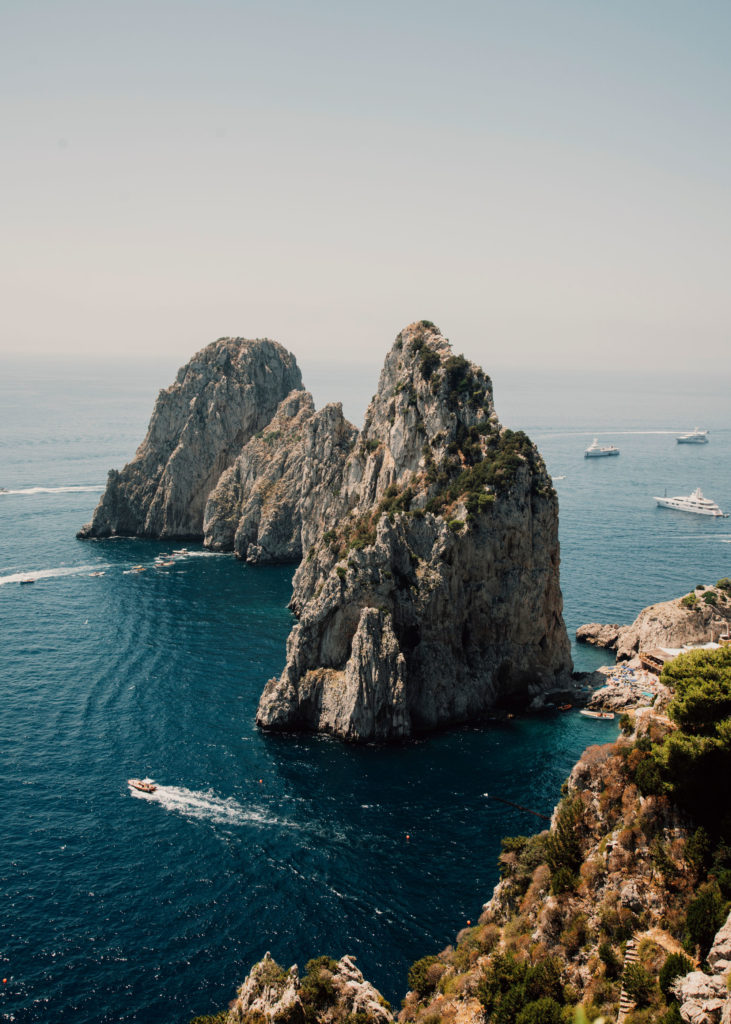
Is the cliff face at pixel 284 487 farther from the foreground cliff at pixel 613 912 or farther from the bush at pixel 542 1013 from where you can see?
the bush at pixel 542 1013

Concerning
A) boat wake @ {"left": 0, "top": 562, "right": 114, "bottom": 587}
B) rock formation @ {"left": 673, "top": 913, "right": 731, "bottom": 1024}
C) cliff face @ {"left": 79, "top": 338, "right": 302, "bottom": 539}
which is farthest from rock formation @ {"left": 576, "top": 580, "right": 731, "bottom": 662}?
cliff face @ {"left": 79, "top": 338, "right": 302, "bottom": 539}

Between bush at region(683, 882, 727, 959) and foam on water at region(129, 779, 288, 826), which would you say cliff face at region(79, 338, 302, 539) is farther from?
bush at region(683, 882, 727, 959)

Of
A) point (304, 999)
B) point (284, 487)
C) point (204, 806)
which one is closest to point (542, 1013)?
point (304, 999)

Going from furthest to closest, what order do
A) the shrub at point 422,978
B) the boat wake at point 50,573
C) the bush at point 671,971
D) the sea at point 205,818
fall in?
the boat wake at point 50,573
the sea at point 205,818
the shrub at point 422,978
the bush at point 671,971

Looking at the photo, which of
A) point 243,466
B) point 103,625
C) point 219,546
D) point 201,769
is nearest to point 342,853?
point 201,769

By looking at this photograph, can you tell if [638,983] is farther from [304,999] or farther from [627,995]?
[304,999]

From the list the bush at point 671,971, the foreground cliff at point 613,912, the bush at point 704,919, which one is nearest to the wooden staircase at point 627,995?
the foreground cliff at point 613,912
